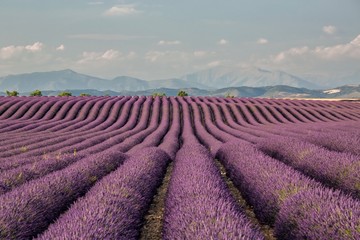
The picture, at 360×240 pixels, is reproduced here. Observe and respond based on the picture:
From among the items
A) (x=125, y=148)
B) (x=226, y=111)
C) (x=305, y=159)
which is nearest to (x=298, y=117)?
(x=226, y=111)

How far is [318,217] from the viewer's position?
3891 mm

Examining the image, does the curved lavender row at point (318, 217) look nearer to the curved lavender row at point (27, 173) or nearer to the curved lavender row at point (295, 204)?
the curved lavender row at point (295, 204)

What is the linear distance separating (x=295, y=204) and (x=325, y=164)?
2832mm

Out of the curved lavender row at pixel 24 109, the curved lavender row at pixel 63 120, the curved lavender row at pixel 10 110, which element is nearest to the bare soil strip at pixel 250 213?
the curved lavender row at pixel 63 120

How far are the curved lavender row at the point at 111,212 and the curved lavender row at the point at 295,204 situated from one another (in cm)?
196

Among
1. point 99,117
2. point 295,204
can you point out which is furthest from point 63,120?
point 295,204

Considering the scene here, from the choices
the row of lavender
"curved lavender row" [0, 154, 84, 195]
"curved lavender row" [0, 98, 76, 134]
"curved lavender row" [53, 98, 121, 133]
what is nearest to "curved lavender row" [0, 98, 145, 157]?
the row of lavender

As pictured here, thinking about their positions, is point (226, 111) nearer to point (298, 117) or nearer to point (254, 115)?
point (254, 115)

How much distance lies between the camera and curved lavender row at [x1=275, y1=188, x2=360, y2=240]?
11.5ft

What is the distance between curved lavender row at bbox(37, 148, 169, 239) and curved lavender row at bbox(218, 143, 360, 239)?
6.44ft

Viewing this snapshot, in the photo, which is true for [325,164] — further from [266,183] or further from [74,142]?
[74,142]

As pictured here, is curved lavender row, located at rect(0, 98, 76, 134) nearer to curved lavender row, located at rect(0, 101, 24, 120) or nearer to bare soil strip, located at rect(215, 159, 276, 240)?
curved lavender row, located at rect(0, 101, 24, 120)

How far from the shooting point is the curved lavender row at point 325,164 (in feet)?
19.8

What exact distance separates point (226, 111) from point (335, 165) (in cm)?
3428
